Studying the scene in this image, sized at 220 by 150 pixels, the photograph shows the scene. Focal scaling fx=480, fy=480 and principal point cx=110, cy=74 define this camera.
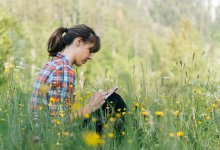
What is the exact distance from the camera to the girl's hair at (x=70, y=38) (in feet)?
12.9

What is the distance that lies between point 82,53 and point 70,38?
0.19 m

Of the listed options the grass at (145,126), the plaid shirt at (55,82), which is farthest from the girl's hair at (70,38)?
the grass at (145,126)

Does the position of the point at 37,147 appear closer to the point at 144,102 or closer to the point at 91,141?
the point at 91,141

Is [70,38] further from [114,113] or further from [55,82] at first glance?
[114,113]

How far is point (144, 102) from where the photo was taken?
12.0 feet

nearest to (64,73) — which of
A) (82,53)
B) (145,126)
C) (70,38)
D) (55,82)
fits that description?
(55,82)

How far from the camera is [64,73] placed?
3.55 metres

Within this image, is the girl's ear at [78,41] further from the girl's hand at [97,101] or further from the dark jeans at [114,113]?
the girl's hand at [97,101]

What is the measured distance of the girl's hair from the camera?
3.93 m

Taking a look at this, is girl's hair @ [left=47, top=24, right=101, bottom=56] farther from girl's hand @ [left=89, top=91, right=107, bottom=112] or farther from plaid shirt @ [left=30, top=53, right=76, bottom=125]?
girl's hand @ [left=89, top=91, right=107, bottom=112]

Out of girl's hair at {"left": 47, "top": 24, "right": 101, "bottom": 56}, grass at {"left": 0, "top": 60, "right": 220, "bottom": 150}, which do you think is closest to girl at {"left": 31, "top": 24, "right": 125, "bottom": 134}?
girl's hair at {"left": 47, "top": 24, "right": 101, "bottom": 56}

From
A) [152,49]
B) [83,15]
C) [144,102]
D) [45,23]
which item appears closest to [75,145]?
[144,102]

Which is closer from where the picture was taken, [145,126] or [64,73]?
[145,126]

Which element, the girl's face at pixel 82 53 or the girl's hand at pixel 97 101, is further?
the girl's face at pixel 82 53
